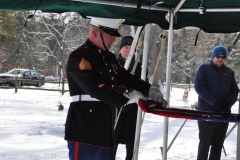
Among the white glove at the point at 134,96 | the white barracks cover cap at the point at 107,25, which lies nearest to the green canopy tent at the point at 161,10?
the white barracks cover cap at the point at 107,25

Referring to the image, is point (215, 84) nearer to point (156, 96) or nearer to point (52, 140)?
point (156, 96)

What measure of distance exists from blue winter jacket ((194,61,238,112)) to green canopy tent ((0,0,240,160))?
0.45 meters

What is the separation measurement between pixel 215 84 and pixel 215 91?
0.08m

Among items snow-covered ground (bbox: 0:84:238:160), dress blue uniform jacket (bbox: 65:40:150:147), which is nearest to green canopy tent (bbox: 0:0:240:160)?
dress blue uniform jacket (bbox: 65:40:150:147)

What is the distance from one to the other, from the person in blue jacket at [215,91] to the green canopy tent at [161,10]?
325 millimetres

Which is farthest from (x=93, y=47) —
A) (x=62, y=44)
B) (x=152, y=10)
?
(x=62, y=44)

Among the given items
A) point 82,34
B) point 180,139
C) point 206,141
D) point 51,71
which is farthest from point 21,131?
point 51,71

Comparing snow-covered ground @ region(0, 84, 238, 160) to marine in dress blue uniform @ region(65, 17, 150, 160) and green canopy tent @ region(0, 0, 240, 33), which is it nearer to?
green canopy tent @ region(0, 0, 240, 33)

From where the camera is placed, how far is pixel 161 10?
3791 millimetres

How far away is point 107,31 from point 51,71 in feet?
168

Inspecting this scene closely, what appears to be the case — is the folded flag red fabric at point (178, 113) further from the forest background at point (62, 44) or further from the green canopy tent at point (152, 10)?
the forest background at point (62, 44)

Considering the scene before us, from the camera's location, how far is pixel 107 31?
97.0 inches

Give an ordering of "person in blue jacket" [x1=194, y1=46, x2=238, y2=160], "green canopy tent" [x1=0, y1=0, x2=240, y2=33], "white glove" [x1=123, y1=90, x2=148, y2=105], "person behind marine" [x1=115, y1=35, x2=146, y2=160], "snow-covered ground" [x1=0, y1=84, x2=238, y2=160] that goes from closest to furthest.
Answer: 1. "white glove" [x1=123, y1=90, x2=148, y2=105]
2. "green canopy tent" [x1=0, y1=0, x2=240, y2=33]
3. "person behind marine" [x1=115, y1=35, x2=146, y2=160]
4. "person in blue jacket" [x1=194, y1=46, x2=238, y2=160]
5. "snow-covered ground" [x1=0, y1=84, x2=238, y2=160]

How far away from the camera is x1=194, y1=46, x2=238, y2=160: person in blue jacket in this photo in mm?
4160
